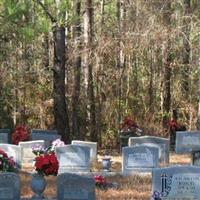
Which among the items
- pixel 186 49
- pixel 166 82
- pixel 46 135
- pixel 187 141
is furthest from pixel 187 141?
pixel 166 82

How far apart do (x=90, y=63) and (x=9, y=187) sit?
11.6m

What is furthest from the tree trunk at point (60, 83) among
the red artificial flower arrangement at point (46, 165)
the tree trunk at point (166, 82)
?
the red artificial flower arrangement at point (46, 165)

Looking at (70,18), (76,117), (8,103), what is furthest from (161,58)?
(70,18)

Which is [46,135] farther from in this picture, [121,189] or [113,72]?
[113,72]

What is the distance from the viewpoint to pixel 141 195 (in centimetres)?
1091

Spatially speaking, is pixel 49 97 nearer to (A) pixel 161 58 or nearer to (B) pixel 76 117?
(B) pixel 76 117

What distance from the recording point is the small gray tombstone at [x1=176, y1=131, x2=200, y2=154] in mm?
16641

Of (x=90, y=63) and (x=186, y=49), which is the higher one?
(x=186, y=49)

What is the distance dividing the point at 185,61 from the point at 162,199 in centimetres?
1475

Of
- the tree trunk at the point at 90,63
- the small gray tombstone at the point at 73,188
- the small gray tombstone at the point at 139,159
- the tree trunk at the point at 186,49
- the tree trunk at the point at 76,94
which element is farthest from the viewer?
the tree trunk at the point at 186,49

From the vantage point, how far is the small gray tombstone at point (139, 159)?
13.1 m

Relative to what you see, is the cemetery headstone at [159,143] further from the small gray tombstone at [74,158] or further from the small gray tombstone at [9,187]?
the small gray tombstone at [9,187]

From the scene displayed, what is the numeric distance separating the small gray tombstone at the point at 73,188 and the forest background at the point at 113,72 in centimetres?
1043

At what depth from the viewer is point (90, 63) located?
818 inches
